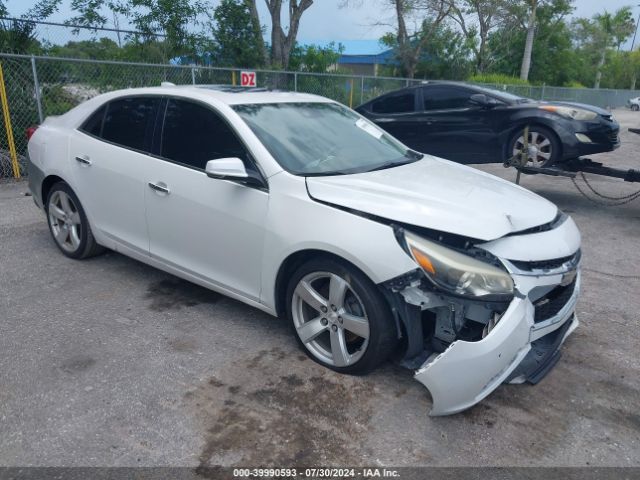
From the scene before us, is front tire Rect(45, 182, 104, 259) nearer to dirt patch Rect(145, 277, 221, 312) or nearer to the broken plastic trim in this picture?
dirt patch Rect(145, 277, 221, 312)

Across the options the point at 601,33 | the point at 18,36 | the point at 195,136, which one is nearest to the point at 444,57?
the point at 18,36

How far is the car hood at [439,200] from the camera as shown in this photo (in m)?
2.97

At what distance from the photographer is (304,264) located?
327cm

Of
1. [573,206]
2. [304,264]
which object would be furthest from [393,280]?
[573,206]

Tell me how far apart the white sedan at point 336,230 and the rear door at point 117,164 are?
0.02 metres

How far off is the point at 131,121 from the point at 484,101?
20.2ft

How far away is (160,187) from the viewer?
13.0 ft

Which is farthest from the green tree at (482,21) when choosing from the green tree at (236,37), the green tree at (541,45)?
the green tree at (236,37)

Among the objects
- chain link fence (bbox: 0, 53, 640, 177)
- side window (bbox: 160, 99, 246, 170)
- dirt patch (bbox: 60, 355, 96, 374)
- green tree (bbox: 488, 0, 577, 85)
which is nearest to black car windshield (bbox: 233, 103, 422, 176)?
side window (bbox: 160, 99, 246, 170)

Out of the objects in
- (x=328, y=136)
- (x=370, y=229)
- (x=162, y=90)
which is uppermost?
(x=162, y=90)

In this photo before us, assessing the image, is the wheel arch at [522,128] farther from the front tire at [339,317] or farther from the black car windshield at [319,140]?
the front tire at [339,317]

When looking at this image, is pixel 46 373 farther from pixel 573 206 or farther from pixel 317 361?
pixel 573 206

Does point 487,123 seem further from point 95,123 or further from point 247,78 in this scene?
point 95,123

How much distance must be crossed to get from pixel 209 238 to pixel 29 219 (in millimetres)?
3875
